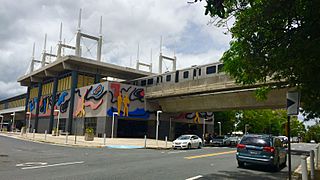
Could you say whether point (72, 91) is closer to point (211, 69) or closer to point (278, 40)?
point (211, 69)

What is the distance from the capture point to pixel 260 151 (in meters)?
15.3

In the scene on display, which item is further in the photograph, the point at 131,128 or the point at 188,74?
the point at 131,128

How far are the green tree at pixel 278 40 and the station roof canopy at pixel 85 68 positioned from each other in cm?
4588

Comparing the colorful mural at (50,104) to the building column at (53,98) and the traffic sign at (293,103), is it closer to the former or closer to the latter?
the building column at (53,98)

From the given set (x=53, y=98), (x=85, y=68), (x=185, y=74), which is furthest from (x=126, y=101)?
(x=53, y=98)

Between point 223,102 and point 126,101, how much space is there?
47.5ft

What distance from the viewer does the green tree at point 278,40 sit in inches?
329

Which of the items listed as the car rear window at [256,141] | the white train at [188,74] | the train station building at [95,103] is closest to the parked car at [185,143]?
the white train at [188,74]

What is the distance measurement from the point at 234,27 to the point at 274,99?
96.3 ft

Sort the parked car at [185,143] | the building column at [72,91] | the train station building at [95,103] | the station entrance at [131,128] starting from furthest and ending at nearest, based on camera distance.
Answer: the building column at [72,91] < the station entrance at [131,128] < the train station building at [95,103] < the parked car at [185,143]

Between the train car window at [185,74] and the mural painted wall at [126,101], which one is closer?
the train car window at [185,74]

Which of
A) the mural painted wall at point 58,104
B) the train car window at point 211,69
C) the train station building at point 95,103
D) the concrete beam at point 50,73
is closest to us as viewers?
the train car window at point 211,69

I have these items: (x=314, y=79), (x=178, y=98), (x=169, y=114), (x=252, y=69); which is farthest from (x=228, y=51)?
(x=169, y=114)

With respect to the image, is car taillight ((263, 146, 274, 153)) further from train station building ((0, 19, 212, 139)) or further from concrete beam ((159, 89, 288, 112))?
train station building ((0, 19, 212, 139))
